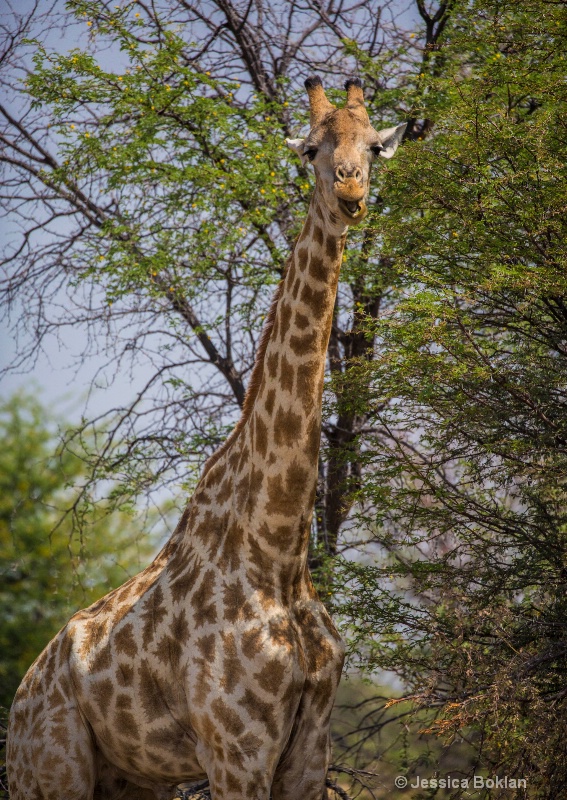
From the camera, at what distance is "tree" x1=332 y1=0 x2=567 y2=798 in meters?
6.31

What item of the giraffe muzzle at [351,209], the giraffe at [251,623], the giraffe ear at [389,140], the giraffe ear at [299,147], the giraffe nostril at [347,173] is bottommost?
the giraffe at [251,623]

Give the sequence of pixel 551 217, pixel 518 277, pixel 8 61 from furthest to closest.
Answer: pixel 8 61 → pixel 551 217 → pixel 518 277

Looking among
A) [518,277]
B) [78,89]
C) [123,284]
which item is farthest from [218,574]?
[78,89]

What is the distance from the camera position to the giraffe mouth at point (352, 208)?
3.93m

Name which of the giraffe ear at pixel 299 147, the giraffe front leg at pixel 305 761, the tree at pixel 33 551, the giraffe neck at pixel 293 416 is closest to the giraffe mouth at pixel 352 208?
the giraffe neck at pixel 293 416

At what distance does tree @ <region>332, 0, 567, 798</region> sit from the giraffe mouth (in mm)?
2330

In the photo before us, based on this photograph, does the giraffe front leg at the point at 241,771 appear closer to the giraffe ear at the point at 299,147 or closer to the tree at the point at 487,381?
the tree at the point at 487,381

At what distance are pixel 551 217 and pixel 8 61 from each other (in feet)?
22.7

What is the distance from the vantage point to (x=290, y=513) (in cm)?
443

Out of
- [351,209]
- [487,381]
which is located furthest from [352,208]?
[487,381]

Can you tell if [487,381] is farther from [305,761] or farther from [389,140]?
[305,761]

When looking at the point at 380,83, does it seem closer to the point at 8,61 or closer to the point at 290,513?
the point at 8,61

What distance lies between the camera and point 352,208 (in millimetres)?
3939

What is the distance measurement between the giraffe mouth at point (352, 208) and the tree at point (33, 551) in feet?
35.5
